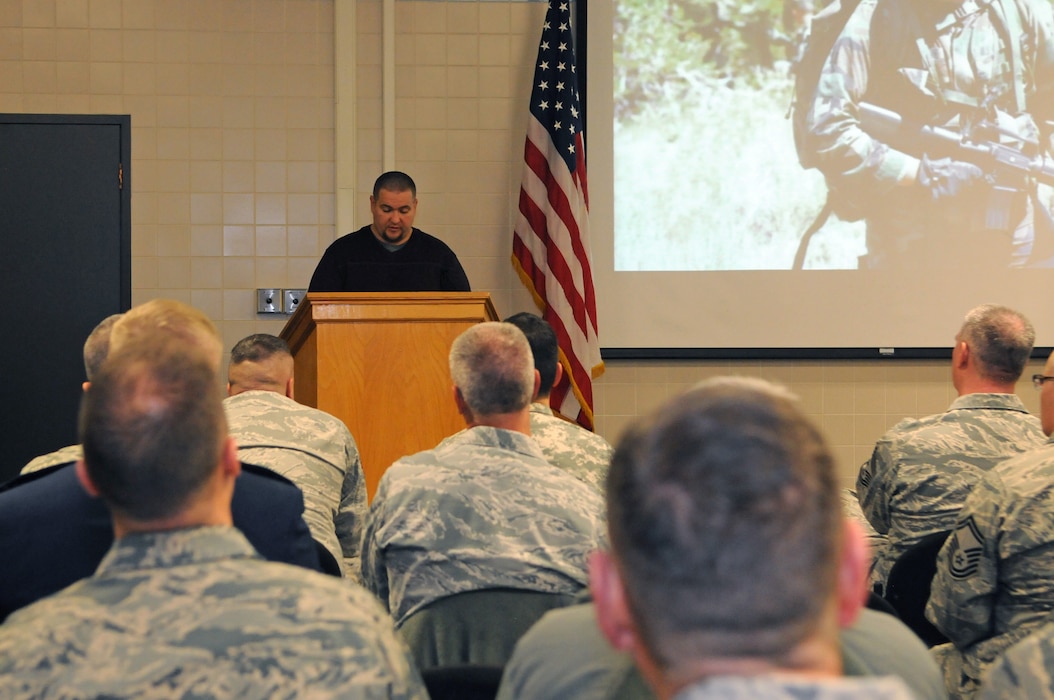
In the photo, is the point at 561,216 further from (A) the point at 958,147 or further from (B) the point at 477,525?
(B) the point at 477,525

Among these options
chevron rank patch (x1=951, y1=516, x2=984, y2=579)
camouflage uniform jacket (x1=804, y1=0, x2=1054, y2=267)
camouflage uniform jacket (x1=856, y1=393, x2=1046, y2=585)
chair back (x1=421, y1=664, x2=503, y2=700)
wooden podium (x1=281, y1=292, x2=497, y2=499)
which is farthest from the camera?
camouflage uniform jacket (x1=804, y1=0, x2=1054, y2=267)

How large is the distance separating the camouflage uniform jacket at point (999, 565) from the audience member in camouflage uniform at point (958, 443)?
80cm

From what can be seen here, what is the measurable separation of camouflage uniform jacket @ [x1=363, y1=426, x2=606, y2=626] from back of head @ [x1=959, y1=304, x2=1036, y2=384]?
1665 millimetres

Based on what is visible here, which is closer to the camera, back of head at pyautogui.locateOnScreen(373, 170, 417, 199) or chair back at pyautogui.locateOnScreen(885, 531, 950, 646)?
chair back at pyautogui.locateOnScreen(885, 531, 950, 646)

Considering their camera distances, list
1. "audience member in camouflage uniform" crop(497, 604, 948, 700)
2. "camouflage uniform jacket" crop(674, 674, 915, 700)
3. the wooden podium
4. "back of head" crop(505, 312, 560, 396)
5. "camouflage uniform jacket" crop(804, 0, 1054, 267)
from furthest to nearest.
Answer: "camouflage uniform jacket" crop(804, 0, 1054, 267) → the wooden podium → "back of head" crop(505, 312, 560, 396) → "audience member in camouflage uniform" crop(497, 604, 948, 700) → "camouflage uniform jacket" crop(674, 674, 915, 700)

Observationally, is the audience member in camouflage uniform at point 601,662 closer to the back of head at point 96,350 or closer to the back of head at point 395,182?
the back of head at point 96,350

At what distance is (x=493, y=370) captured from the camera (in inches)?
97.9

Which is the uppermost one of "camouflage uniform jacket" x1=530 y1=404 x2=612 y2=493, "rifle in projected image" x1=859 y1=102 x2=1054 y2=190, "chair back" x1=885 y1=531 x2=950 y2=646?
"rifle in projected image" x1=859 y1=102 x2=1054 y2=190

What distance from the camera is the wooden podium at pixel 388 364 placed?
12.2ft

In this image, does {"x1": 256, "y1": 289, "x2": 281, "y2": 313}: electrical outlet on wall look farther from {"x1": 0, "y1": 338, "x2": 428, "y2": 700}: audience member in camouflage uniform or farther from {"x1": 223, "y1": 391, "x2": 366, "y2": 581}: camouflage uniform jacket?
{"x1": 0, "y1": 338, "x2": 428, "y2": 700}: audience member in camouflage uniform

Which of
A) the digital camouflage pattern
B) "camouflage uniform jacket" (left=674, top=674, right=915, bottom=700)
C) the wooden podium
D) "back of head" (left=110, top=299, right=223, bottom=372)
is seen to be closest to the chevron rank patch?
the digital camouflage pattern

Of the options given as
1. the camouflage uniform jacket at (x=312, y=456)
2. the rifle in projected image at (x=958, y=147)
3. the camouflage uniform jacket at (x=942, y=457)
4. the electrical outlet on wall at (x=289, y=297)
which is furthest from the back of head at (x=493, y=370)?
the rifle in projected image at (x=958, y=147)

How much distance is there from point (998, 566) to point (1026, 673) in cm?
109

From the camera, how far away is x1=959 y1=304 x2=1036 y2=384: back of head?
3291 mm
